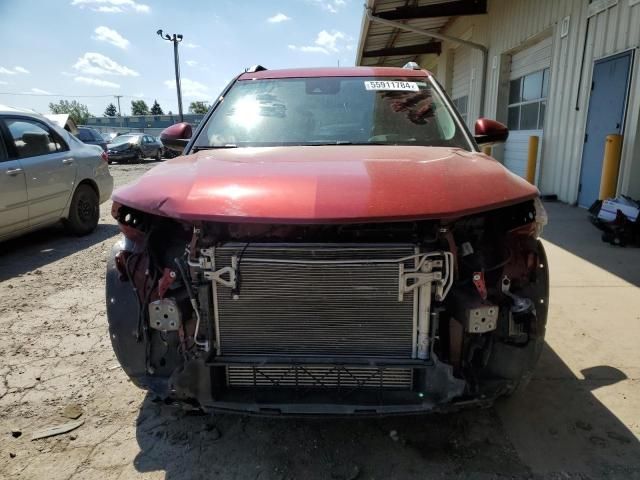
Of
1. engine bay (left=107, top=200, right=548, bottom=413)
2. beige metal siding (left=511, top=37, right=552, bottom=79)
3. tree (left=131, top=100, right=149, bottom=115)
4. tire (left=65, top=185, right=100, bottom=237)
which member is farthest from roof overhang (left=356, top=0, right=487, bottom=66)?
tree (left=131, top=100, right=149, bottom=115)

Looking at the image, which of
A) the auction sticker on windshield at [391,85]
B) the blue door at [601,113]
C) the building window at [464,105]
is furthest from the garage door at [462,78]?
the auction sticker on windshield at [391,85]

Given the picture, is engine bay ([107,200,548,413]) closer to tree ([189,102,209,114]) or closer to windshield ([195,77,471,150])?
windshield ([195,77,471,150])

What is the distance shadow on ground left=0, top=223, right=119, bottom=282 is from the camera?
5.21 m

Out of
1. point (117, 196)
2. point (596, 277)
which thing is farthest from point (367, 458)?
point (596, 277)

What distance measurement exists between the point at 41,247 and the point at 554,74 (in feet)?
28.8

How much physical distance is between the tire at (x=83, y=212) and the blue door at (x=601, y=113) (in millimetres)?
7617

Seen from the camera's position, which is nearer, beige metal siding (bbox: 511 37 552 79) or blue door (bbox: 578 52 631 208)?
blue door (bbox: 578 52 631 208)

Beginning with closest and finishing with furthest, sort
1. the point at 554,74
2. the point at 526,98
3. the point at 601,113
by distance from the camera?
the point at 601,113, the point at 554,74, the point at 526,98

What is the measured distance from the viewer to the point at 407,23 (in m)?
13.5

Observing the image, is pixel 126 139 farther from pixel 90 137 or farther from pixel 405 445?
pixel 405 445

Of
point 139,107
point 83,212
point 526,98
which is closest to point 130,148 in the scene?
point 83,212

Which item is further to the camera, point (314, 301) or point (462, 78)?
point (462, 78)

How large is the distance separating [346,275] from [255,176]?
0.56m

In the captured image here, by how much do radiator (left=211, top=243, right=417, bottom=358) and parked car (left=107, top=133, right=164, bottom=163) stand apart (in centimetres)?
2103
